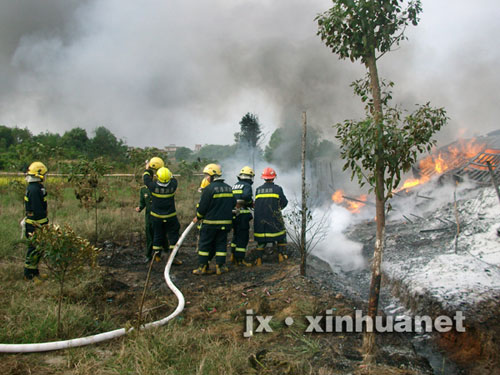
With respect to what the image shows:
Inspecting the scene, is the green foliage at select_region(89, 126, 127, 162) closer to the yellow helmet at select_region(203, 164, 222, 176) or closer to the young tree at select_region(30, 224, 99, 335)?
the yellow helmet at select_region(203, 164, 222, 176)

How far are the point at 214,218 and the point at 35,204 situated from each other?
297cm

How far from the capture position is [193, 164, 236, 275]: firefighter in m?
6.31

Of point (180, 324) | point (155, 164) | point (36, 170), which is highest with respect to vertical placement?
point (155, 164)

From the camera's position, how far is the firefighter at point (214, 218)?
6309 millimetres

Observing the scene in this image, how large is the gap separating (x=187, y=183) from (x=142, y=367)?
11163mm

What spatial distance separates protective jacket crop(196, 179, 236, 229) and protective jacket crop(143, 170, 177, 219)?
862 mm

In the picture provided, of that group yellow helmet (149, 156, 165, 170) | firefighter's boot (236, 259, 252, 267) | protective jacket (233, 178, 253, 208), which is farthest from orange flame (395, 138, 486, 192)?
yellow helmet (149, 156, 165, 170)

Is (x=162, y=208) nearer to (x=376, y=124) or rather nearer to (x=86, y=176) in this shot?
(x=86, y=176)

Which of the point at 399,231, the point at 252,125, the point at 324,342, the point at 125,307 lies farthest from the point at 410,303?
the point at 252,125

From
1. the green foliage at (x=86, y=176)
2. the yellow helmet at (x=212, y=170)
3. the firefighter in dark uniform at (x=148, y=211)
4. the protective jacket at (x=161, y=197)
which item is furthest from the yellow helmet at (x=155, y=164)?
the yellow helmet at (x=212, y=170)

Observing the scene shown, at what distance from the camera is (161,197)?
6793 mm

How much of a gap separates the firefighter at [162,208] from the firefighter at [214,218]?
0.83 m

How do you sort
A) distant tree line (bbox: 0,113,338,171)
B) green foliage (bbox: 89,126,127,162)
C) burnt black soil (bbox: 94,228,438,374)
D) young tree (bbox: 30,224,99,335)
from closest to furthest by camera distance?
burnt black soil (bbox: 94,228,438,374) < young tree (bbox: 30,224,99,335) < distant tree line (bbox: 0,113,338,171) < green foliage (bbox: 89,126,127,162)

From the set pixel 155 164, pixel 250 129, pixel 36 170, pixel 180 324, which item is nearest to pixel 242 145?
pixel 250 129
